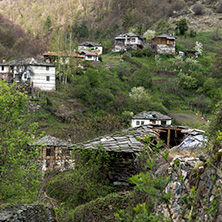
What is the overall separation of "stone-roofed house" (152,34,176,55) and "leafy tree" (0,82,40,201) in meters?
62.6

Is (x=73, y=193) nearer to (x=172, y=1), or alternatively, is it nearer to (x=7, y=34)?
(x=7, y=34)

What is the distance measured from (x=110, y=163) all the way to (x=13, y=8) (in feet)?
459

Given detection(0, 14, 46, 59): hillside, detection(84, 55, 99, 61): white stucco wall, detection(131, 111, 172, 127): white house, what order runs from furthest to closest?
detection(84, 55, 99, 61): white stucco wall → detection(0, 14, 46, 59): hillside → detection(131, 111, 172, 127): white house

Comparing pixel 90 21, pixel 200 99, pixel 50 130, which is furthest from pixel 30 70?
pixel 90 21

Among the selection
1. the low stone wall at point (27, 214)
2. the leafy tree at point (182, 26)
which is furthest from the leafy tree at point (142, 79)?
the low stone wall at point (27, 214)

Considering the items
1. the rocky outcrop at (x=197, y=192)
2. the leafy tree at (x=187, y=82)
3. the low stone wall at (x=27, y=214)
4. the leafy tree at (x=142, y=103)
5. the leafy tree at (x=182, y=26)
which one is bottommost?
the leafy tree at (x=142, y=103)

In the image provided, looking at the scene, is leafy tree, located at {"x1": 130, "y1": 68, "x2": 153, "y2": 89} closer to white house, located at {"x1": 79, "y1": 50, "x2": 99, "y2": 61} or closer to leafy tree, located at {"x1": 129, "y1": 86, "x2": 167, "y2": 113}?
leafy tree, located at {"x1": 129, "y1": 86, "x2": 167, "y2": 113}

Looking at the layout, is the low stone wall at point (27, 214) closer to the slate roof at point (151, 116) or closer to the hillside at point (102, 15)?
the slate roof at point (151, 116)

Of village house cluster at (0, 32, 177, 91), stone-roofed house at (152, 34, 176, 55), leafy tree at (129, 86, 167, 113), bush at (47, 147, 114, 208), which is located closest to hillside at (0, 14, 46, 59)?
village house cluster at (0, 32, 177, 91)

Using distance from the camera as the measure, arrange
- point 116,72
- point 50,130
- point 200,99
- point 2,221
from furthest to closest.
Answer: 1. point 116,72
2. point 200,99
3. point 50,130
4. point 2,221

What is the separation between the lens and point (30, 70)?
44.1 m

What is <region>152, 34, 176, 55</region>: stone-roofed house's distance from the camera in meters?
68.3

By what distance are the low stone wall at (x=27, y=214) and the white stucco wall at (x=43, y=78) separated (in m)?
37.4

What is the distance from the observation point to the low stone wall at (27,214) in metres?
6.52
